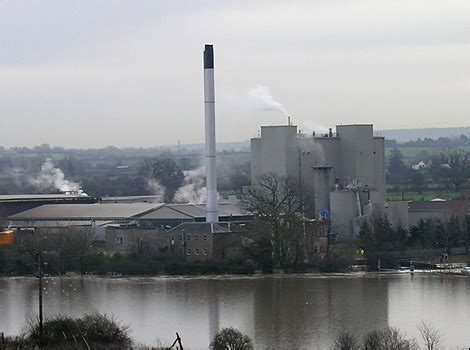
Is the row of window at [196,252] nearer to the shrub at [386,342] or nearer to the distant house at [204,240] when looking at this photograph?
the distant house at [204,240]

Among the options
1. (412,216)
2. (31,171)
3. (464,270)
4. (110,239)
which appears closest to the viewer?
(464,270)

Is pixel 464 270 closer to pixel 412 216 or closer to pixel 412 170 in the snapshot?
pixel 412 216

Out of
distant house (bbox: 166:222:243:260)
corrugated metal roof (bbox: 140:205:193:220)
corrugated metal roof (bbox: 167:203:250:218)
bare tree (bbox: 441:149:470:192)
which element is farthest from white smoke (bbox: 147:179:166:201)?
distant house (bbox: 166:222:243:260)

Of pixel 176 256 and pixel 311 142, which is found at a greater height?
pixel 311 142

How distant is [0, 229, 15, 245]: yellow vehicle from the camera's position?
78.9 ft

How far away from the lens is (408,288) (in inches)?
797

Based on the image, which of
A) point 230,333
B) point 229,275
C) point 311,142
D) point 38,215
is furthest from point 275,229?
point 230,333

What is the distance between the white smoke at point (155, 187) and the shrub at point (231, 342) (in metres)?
24.9

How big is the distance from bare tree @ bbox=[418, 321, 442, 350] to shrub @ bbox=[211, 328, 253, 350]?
6.15ft

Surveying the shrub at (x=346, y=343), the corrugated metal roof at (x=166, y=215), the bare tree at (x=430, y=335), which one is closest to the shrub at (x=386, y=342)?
the shrub at (x=346, y=343)

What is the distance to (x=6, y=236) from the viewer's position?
24.3m

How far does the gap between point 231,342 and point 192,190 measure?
20667 millimetres

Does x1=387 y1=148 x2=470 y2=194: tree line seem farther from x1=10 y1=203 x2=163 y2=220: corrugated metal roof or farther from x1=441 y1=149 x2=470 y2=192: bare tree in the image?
x1=10 y1=203 x2=163 y2=220: corrugated metal roof

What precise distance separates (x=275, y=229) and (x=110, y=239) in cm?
365
